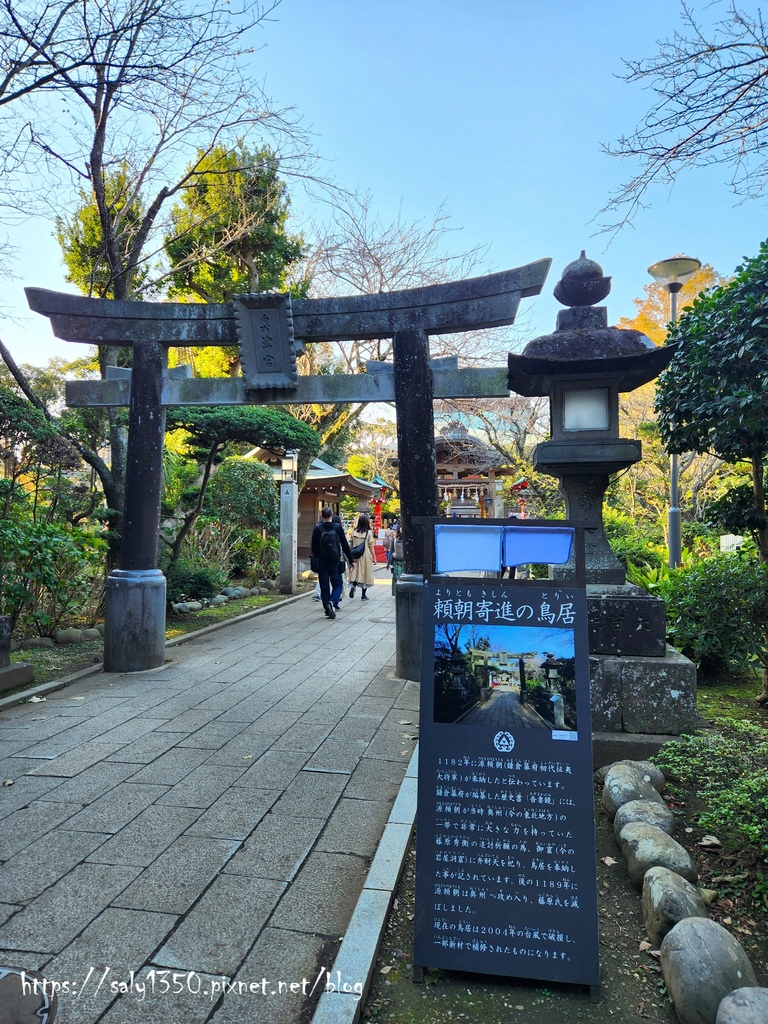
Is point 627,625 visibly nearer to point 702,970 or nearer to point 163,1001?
point 702,970

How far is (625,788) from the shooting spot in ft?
11.7

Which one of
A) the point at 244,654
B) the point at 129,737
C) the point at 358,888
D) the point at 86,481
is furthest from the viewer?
the point at 86,481

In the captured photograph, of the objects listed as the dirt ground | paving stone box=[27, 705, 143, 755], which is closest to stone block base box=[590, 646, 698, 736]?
the dirt ground

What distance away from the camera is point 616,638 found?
451cm

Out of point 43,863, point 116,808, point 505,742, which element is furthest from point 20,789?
point 505,742

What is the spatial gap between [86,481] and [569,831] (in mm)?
11296

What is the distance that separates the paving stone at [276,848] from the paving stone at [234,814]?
0.24 ft

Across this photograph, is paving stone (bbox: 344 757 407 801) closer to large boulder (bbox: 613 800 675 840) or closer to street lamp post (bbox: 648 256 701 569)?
large boulder (bbox: 613 800 675 840)

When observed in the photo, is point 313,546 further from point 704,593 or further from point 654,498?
point 654,498

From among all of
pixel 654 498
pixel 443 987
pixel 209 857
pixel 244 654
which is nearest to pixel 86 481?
pixel 244 654

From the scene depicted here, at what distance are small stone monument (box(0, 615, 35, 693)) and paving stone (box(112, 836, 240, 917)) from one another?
382 cm

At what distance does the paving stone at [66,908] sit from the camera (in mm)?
2504

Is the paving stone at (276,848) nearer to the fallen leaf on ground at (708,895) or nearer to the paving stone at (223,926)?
the paving stone at (223,926)

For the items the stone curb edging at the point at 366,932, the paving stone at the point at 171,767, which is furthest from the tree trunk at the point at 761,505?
the paving stone at the point at 171,767
